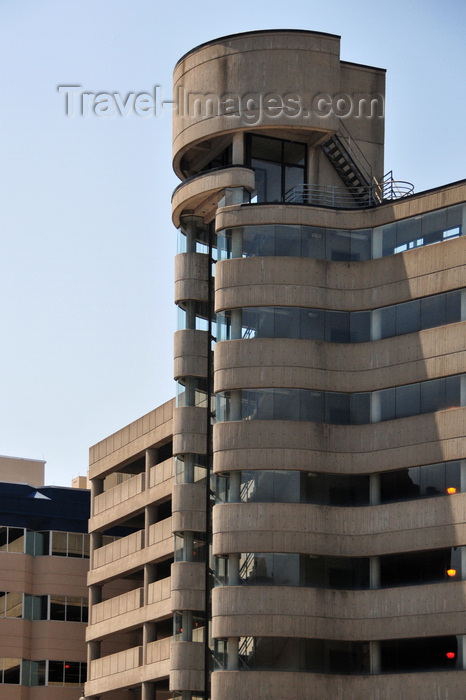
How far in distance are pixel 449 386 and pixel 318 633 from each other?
13.5 meters

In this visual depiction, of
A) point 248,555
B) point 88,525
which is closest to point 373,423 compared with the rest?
point 248,555

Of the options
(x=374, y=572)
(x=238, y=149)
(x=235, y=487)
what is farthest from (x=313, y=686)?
(x=238, y=149)

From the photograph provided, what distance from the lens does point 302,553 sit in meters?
70.4

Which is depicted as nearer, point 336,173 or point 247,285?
point 247,285

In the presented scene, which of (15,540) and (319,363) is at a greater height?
(319,363)

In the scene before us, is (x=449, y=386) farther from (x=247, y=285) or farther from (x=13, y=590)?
(x=13, y=590)

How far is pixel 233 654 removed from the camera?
2753 inches

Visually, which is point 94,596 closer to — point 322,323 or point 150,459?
point 150,459

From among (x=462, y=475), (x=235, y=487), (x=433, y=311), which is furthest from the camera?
(x=235, y=487)

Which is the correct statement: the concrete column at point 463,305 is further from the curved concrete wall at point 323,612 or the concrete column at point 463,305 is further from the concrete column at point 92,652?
the concrete column at point 92,652

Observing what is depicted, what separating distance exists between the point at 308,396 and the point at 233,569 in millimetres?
9419

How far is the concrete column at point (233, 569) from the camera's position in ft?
232

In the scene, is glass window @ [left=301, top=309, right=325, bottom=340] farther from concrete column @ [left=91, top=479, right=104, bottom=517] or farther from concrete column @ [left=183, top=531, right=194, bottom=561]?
concrete column @ [left=91, top=479, right=104, bottom=517]

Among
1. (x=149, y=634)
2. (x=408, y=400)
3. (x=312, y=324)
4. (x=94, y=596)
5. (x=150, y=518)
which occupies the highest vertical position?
(x=312, y=324)
